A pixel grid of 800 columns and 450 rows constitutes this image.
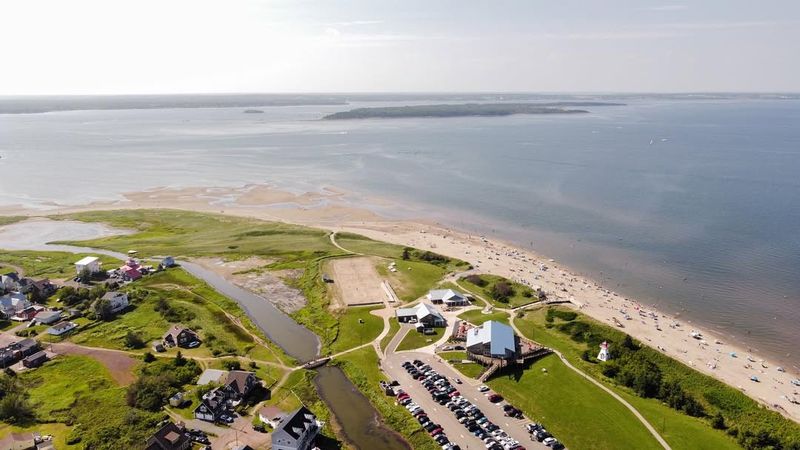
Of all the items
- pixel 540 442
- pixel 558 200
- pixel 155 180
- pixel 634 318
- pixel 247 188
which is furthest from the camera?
pixel 155 180

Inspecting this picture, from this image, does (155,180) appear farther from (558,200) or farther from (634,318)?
(634,318)

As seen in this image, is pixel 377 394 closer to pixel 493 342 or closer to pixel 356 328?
pixel 493 342

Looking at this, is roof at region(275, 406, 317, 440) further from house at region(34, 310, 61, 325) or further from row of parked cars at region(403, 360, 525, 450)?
house at region(34, 310, 61, 325)

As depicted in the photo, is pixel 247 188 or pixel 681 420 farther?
pixel 247 188

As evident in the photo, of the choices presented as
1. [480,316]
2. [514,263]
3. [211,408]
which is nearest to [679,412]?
[480,316]

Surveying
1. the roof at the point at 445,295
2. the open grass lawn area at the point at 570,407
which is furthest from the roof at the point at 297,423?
the roof at the point at 445,295

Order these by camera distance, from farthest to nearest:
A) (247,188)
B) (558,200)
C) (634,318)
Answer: (247,188), (558,200), (634,318)

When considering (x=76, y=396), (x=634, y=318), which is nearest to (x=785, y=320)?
(x=634, y=318)
